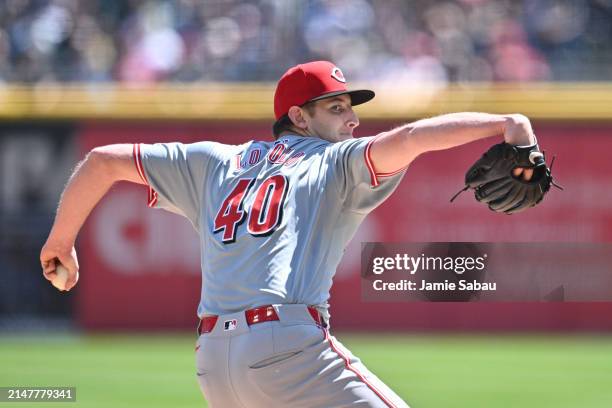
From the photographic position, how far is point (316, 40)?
1313 centimetres

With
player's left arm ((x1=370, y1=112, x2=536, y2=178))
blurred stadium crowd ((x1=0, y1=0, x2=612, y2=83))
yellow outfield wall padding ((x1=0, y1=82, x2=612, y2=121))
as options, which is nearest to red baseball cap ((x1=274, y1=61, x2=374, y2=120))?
player's left arm ((x1=370, y1=112, x2=536, y2=178))

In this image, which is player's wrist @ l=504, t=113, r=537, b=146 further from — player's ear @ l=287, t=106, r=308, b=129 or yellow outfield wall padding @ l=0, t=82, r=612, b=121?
yellow outfield wall padding @ l=0, t=82, r=612, b=121

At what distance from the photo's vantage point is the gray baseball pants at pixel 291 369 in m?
3.39

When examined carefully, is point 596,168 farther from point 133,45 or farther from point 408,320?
point 133,45

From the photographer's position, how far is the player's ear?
388 centimetres

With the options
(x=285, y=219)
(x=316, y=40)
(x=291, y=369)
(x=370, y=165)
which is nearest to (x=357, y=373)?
(x=291, y=369)

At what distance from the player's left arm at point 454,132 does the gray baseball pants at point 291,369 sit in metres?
0.61

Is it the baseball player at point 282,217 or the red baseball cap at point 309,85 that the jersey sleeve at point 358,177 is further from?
the red baseball cap at point 309,85

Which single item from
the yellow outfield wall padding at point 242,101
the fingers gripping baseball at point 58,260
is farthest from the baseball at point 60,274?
the yellow outfield wall padding at point 242,101

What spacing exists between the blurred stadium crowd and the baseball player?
8.93 m

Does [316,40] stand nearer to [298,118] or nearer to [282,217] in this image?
[298,118]

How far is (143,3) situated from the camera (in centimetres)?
1392

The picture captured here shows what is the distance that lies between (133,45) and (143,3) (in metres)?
0.73

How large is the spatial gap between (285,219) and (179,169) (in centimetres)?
51
